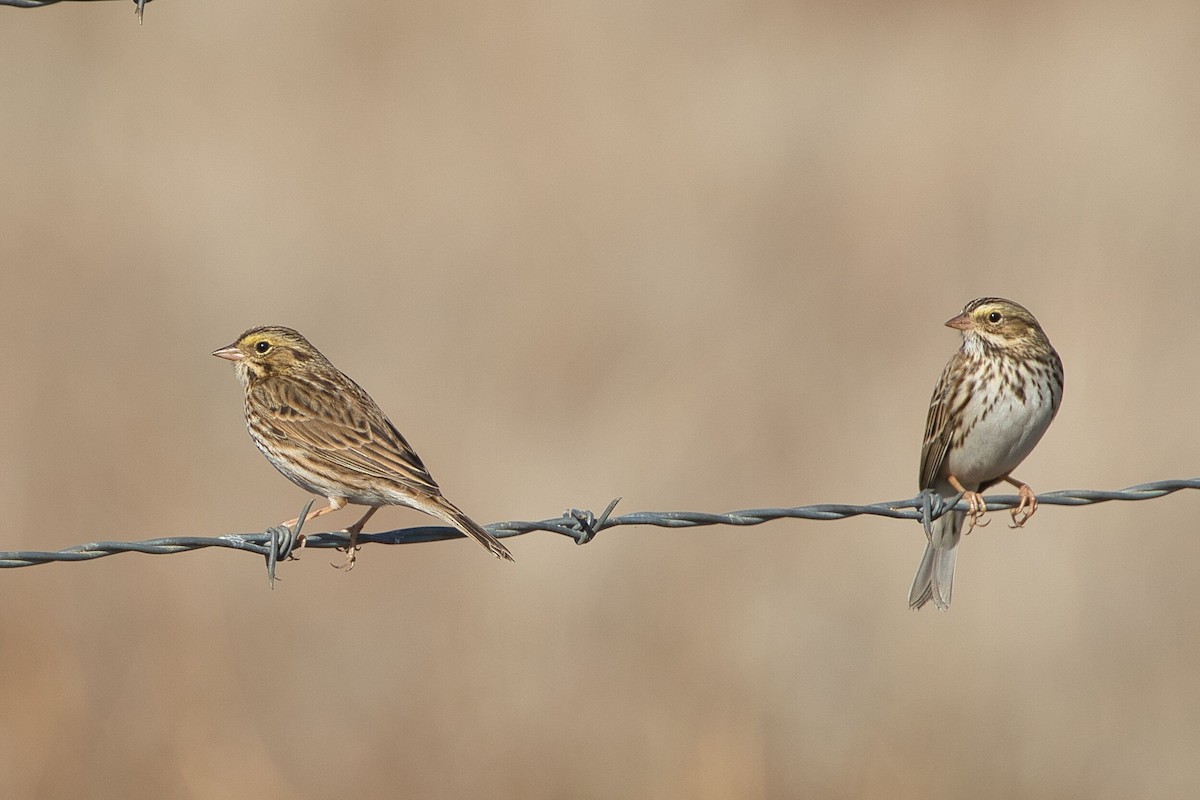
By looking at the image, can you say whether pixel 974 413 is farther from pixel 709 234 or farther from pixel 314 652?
pixel 709 234

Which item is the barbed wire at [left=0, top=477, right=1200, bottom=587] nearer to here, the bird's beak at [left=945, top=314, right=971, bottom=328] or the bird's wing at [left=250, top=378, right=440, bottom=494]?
the bird's wing at [left=250, top=378, right=440, bottom=494]

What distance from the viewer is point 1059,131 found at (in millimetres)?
14773

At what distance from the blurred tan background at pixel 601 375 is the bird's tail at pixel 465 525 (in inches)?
116

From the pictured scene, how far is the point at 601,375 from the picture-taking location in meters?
13.0

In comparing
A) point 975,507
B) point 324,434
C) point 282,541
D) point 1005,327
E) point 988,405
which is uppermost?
point 1005,327

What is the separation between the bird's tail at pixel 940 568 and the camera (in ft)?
28.1

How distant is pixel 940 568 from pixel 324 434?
10.9 ft

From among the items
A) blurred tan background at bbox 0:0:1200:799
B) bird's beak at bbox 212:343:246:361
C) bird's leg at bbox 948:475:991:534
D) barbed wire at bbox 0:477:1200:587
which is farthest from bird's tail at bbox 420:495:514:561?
blurred tan background at bbox 0:0:1200:799

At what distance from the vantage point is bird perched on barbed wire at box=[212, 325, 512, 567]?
758 centimetres

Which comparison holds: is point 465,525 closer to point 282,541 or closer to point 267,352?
point 282,541

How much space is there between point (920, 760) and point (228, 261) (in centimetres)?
697

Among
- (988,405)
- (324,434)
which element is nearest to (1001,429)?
(988,405)

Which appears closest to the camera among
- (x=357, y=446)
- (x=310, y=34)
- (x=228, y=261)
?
(x=357, y=446)

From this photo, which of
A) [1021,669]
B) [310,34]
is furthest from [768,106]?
[1021,669]
